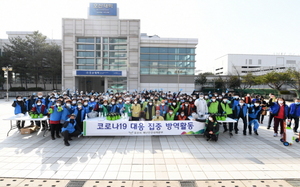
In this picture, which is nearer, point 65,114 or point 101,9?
point 65,114

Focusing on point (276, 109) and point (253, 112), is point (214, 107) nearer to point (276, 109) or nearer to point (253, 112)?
point (253, 112)

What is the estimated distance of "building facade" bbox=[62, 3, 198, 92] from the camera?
28.0m

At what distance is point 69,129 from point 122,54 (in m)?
23.6

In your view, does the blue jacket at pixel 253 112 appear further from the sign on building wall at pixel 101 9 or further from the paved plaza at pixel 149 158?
the sign on building wall at pixel 101 9

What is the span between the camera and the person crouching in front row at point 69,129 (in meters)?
6.72

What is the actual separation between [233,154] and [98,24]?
94.4 ft

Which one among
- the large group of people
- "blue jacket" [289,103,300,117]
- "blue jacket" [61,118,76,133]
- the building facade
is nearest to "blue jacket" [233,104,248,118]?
the large group of people

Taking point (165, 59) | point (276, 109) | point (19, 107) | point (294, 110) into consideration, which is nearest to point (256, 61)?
point (165, 59)

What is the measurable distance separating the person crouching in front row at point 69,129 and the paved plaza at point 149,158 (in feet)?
1.10

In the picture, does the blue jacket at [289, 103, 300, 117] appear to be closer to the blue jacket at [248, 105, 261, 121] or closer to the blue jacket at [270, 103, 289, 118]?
the blue jacket at [270, 103, 289, 118]

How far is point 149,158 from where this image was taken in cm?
557

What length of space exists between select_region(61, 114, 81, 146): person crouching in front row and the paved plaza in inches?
13.2

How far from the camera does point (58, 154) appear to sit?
19.1 feet

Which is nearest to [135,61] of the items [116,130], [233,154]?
[116,130]
